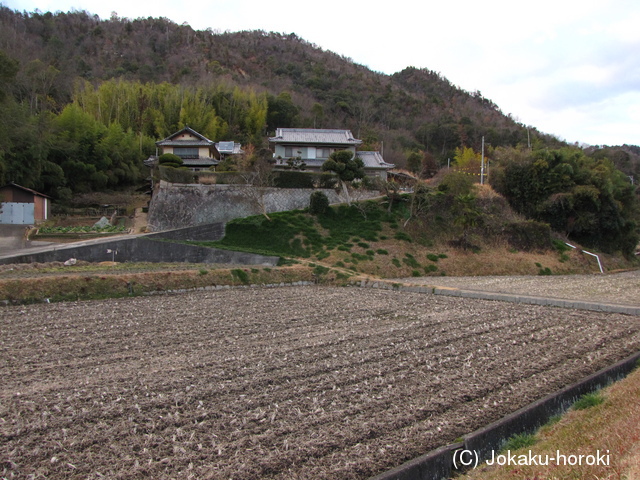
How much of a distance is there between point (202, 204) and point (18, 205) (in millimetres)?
11907

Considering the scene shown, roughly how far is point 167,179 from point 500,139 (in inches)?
2199

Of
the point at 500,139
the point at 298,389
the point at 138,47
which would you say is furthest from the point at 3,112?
the point at 138,47

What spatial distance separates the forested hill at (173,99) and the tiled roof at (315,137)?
8.16 metres

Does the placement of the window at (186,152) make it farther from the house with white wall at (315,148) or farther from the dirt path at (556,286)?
Answer: the dirt path at (556,286)

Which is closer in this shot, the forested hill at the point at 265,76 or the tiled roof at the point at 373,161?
the tiled roof at the point at 373,161

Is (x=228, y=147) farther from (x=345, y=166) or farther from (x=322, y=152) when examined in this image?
(x=345, y=166)

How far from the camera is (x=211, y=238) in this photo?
22.8 metres

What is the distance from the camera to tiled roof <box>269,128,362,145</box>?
36.0 m

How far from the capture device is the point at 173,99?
143 feet

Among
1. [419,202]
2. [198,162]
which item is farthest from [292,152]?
[419,202]

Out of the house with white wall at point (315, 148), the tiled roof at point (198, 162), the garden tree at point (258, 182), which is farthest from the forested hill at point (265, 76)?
the garden tree at point (258, 182)

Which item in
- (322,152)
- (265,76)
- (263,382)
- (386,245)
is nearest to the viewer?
(263,382)

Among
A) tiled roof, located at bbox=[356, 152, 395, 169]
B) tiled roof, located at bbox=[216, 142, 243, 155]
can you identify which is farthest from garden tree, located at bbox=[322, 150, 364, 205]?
tiled roof, located at bbox=[216, 142, 243, 155]

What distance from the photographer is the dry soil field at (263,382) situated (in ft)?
14.6
